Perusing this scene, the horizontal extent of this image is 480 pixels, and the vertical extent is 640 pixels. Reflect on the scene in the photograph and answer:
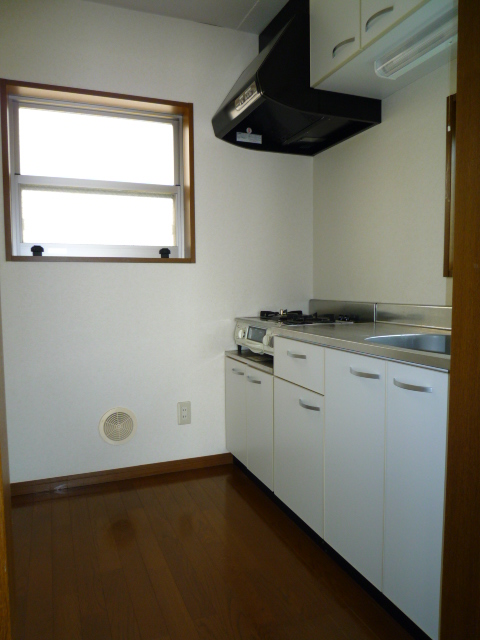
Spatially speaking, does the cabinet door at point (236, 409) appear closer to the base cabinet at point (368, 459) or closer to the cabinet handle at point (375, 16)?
the base cabinet at point (368, 459)

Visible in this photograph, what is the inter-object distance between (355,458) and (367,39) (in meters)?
1.58

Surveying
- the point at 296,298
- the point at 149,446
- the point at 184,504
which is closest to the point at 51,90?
the point at 296,298

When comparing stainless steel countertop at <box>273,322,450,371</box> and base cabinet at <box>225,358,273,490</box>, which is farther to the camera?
base cabinet at <box>225,358,273,490</box>

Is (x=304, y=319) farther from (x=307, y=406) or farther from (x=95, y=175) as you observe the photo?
(x=95, y=175)

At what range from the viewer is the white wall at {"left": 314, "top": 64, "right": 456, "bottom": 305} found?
6.64 ft

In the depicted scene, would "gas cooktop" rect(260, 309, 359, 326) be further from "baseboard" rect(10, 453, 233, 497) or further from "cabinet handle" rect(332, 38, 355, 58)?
"cabinet handle" rect(332, 38, 355, 58)

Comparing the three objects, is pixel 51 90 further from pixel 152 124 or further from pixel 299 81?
pixel 299 81

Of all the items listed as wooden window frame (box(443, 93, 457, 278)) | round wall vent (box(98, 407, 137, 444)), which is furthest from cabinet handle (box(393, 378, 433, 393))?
round wall vent (box(98, 407, 137, 444))

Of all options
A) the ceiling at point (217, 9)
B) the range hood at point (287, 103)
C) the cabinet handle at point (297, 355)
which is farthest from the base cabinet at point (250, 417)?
the ceiling at point (217, 9)

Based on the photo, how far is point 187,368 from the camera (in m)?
2.79

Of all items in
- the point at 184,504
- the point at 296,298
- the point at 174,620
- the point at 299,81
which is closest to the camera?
the point at 174,620

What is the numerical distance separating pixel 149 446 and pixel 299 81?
7.09 ft

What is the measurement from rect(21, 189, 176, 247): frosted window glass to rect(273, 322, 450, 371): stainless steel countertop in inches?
44.1

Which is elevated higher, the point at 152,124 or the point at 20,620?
the point at 152,124
